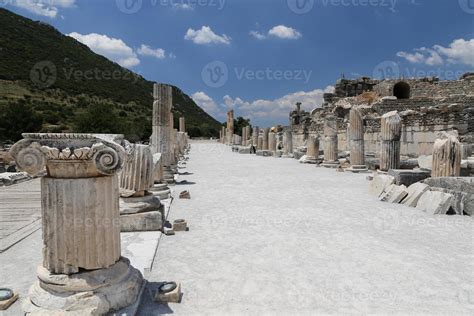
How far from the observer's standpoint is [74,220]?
2.89m

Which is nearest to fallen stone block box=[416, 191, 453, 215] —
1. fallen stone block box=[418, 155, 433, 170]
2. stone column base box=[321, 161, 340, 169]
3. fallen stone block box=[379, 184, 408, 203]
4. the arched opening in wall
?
fallen stone block box=[379, 184, 408, 203]

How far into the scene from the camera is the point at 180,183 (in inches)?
442

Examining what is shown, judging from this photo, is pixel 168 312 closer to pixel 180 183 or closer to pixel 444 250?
pixel 444 250

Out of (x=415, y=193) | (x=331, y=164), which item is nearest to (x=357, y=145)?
(x=331, y=164)

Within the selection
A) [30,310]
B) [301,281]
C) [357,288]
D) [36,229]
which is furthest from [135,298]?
[36,229]

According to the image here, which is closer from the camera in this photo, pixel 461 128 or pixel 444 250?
pixel 444 250

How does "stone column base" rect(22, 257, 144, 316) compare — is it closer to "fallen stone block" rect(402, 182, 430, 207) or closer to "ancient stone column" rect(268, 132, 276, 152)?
"fallen stone block" rect(402, 182, 430, 207)

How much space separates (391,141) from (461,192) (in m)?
4.32

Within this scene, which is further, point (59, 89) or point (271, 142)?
point (59, 89)

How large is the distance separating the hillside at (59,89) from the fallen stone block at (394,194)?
115 feet

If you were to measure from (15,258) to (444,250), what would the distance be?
5521 millimetres

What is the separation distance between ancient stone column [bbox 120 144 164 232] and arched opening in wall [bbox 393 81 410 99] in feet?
108

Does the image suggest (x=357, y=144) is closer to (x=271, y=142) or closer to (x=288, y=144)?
(x=288, y=144)

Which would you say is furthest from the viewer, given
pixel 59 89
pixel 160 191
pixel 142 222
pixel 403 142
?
pixel 59 89
